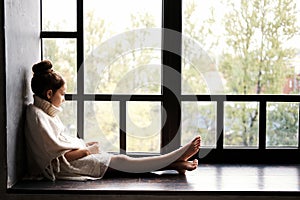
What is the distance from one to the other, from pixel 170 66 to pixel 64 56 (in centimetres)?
76

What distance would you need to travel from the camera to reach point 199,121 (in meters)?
3.50

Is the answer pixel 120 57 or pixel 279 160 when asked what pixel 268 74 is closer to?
pixel 279 160

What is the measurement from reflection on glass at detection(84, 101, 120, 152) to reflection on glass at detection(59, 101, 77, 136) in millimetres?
79

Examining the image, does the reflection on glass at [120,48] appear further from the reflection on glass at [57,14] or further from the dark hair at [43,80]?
the dark hair at [43,80]

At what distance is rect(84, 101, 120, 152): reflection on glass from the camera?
3.43 meters

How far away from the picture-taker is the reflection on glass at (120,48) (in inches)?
134

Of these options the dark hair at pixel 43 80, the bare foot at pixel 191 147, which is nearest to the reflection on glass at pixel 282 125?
the bare foot at pixel 191 147

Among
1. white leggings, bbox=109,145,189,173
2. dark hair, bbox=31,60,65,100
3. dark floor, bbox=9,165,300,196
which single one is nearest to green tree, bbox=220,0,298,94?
dark floor, bbox=9,165,300,196

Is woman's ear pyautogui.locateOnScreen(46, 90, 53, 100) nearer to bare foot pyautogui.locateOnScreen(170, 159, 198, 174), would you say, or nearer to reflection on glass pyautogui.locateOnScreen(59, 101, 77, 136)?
reflection on glass pyautogui.locateOnScreen(59, 101, 77, 136)

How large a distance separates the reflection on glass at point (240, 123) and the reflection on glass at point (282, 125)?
10 cm

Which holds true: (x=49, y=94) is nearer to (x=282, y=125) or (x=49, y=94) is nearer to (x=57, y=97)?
(x=57, y=97)

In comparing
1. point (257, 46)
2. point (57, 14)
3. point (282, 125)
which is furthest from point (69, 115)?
point (282, 125)

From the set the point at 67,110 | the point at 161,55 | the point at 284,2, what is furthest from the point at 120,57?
the point at 284,2

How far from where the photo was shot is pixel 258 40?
11.3 ft
